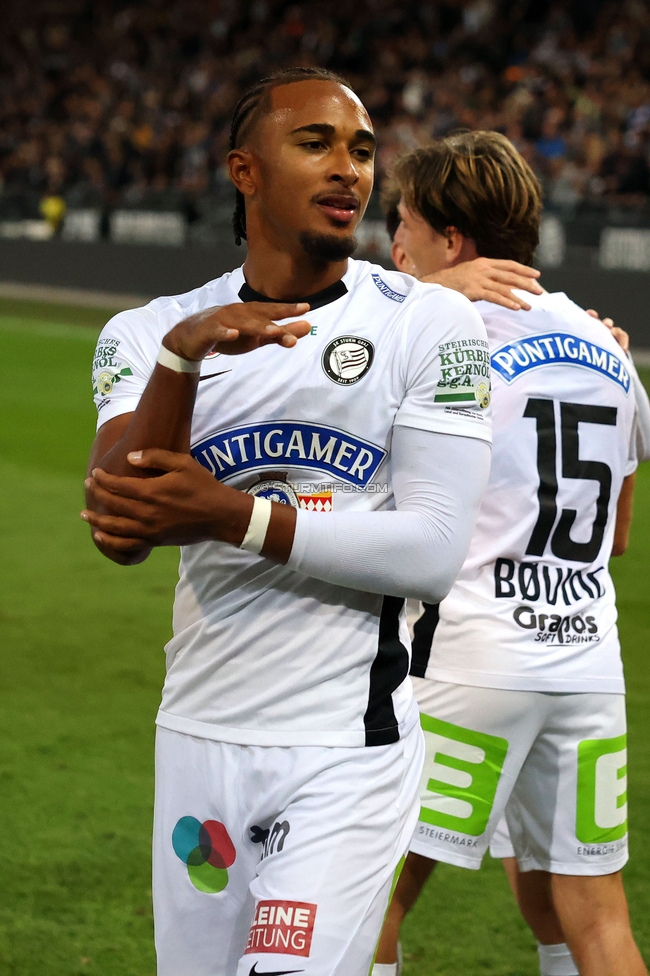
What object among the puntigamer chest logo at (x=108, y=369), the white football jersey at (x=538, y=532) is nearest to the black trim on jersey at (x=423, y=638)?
the white football jersey at (x=538, y=532)

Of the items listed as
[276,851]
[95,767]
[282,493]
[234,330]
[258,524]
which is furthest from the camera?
[95,767]

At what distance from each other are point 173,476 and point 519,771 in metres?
1.25

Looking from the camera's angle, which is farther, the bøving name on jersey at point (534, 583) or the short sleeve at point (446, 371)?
the bøving name on jersey at point (534, 583)

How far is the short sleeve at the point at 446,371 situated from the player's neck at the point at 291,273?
191mm

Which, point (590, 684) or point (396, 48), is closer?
point (590, 684)

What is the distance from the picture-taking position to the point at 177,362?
2.07 meters

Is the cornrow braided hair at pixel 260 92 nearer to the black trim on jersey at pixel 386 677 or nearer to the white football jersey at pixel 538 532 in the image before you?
the white football jersey at pixel 538 532

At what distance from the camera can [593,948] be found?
2.80 meters

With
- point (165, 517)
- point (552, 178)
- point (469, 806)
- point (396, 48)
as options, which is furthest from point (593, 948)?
point (396, 48)

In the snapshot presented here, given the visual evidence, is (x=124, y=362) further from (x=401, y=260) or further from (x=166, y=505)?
(x=401, y=260)

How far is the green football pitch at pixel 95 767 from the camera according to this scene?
365 cm

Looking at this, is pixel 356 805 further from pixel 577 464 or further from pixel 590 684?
pixel 577 464

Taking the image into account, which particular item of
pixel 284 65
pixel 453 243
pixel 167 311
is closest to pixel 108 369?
pixel 167 311

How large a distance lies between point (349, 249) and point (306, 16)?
25225 millimetres
